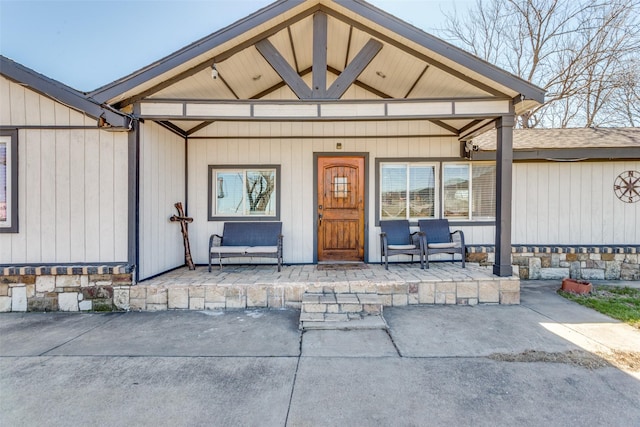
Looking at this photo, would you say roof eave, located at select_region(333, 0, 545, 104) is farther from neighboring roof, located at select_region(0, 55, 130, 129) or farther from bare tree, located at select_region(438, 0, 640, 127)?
bare tree, located at select_region(438, 0, 640, 127)

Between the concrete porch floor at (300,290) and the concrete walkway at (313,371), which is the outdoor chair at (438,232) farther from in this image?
the concrete walkway at (313,371)

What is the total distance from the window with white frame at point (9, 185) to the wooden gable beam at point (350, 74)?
419 centimetres

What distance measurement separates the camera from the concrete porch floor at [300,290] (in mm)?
4051

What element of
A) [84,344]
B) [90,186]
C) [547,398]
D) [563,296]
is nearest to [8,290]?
[90,186]

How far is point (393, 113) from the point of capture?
406 centimetres

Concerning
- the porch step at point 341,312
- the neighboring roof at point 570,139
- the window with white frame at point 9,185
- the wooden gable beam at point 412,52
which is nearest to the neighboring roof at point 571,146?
the neighboring roof at point 570,139

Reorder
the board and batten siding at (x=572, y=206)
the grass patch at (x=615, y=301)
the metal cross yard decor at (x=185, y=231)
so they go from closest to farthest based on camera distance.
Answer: the grass patch at (x=615, y=301) < the metal cross yard decor at (x=185, y=231) < the board and batten siding at (x=572, y=206)

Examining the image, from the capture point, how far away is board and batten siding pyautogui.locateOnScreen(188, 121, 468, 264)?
5672 mm

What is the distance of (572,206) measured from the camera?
5.79 m

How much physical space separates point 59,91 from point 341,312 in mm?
4447

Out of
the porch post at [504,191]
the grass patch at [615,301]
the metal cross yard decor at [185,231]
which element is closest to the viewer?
the grass patch at [615,301]

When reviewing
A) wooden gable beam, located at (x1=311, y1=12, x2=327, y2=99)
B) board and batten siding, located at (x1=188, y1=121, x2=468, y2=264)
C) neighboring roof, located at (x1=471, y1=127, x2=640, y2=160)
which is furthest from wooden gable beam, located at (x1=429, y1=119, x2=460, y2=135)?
wooden gable beam, located at (x1=311, y1=12, x2=327, y2=99)

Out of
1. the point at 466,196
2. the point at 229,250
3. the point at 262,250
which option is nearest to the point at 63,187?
the point at 229,250

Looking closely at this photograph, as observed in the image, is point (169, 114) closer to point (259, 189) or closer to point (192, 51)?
point (192, 51)
